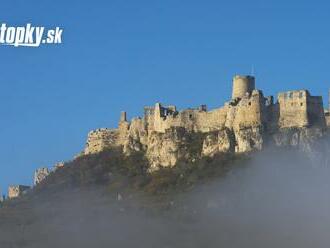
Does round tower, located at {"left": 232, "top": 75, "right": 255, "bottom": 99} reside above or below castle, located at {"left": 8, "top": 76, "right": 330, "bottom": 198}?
above

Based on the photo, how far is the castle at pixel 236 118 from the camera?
109 meters

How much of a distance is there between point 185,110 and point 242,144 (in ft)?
31.9

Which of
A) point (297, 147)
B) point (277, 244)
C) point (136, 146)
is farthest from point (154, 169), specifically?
point (277, 244)

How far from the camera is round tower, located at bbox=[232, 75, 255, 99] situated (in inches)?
4515

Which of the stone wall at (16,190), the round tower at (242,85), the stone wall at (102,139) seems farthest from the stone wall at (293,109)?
the stone wall at (16,190)

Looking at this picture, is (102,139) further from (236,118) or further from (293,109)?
(293,109)

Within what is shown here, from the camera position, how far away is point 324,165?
107 meters

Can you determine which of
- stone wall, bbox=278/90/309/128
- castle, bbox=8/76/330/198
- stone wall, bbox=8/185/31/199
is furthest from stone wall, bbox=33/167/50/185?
stone wall, bbox=278/90/309/128

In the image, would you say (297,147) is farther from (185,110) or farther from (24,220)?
(24,220)

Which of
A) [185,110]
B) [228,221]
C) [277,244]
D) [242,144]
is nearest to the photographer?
[277,244]

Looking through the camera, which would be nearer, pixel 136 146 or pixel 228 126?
pixel 228 126

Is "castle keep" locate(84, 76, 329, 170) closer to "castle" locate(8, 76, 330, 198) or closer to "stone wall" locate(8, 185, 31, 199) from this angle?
"castle" locate(8, 76, 330, 198)

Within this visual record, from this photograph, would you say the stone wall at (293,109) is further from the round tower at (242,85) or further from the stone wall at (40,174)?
the stone wall at (40,174)

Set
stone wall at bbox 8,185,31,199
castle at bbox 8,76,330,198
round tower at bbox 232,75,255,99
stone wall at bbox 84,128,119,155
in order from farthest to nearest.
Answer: stone wall at bbox 8,185,31,199 < stone wall at bbox 84,128,119,155 < round tower at bbox 232,75,255,99 < castle at bbox 8,76,330,198
